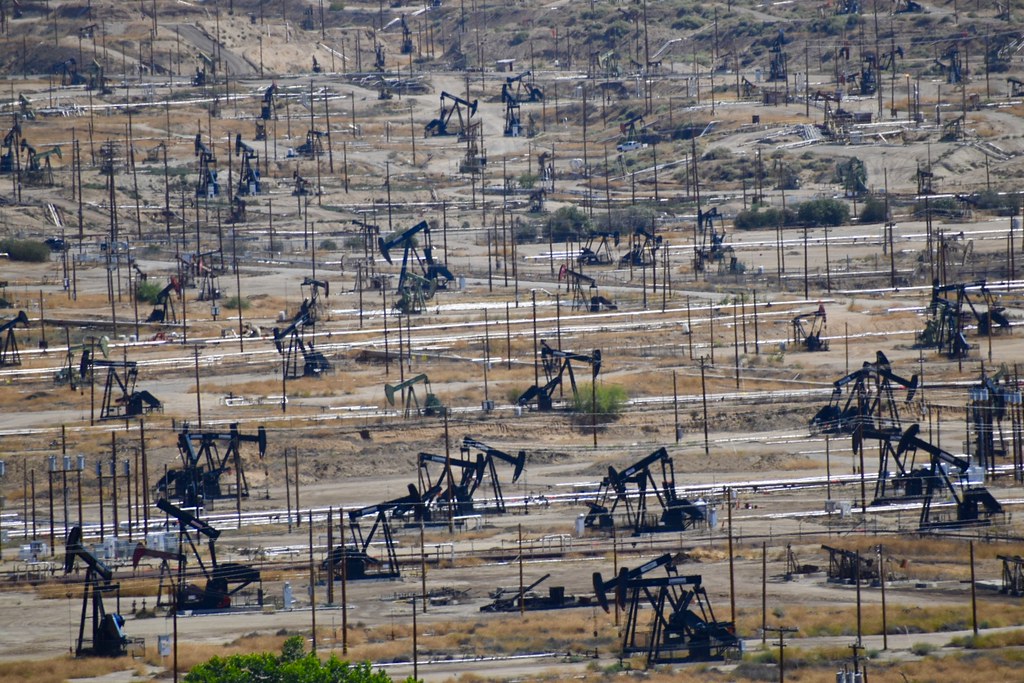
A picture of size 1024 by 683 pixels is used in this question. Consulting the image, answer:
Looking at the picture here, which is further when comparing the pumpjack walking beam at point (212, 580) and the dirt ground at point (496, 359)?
the pumpjack walking beam at point (212, 580)

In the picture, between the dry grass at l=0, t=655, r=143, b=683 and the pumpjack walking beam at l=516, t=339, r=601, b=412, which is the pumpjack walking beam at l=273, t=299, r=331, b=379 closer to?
the pumpjack walking beam at l=516, t=339, r=601, b=412

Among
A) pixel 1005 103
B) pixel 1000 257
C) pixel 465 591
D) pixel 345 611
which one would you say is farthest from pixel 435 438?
pixel 1005 103

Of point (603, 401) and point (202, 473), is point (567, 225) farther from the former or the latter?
point (202, 473)

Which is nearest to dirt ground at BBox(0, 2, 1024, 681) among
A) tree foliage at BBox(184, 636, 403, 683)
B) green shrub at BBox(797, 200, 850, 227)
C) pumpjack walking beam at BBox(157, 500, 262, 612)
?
pumpjack walking beam at BBox(157, 500, 262, 612)

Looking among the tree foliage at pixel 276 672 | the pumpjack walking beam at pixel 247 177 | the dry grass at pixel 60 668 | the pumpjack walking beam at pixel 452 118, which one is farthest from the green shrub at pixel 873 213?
the tree foliage at pixel 276 672

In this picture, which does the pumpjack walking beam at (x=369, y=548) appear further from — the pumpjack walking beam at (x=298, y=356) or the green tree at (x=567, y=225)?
the green tree at (x=567, y=225)

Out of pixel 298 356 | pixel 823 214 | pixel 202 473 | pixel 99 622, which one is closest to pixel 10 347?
pixel 298 356
